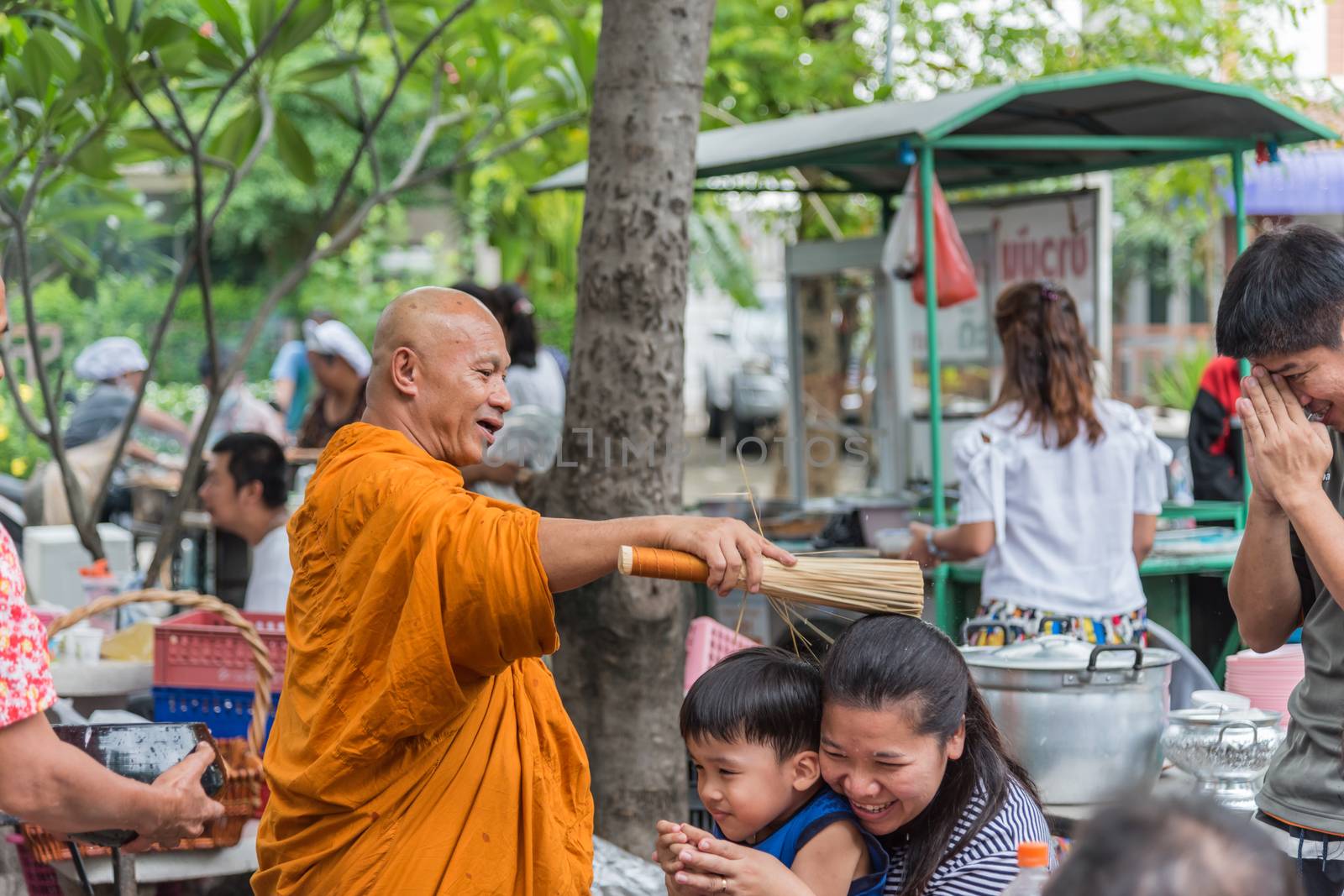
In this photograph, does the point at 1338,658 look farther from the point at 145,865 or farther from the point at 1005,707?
the point at 145,865

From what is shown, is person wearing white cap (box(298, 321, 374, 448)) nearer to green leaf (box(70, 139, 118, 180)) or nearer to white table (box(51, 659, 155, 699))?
green leaf (box(70, 139, 118, 180))

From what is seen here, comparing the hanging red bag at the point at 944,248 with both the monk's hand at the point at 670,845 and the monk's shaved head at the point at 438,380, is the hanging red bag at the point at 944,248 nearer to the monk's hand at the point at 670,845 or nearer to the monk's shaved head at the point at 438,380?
the monk's shaved head at the point at 438,380

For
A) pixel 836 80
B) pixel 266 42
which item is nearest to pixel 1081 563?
pixel 266 42

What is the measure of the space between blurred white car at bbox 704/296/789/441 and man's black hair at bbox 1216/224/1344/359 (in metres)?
18.1

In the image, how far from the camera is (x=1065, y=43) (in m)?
9.50

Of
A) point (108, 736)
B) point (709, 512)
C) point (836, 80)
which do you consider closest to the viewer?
point (108, 736)

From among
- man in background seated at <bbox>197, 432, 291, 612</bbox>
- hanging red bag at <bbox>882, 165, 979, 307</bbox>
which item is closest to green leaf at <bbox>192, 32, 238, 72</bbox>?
man in background seated at <bbox>197, 432, 291, 612</bbox>

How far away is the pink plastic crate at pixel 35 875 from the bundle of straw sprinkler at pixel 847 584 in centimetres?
250

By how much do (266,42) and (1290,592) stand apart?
410 centimetres

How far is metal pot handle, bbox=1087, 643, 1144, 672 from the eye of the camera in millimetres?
3369

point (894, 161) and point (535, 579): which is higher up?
point (894, 161)

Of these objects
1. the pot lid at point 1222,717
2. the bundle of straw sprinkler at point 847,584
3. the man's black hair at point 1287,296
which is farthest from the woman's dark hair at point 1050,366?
the bundle of straw sprinkler at point 847,584

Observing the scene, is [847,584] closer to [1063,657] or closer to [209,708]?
[1063,657]

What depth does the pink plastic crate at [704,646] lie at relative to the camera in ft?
14.5
